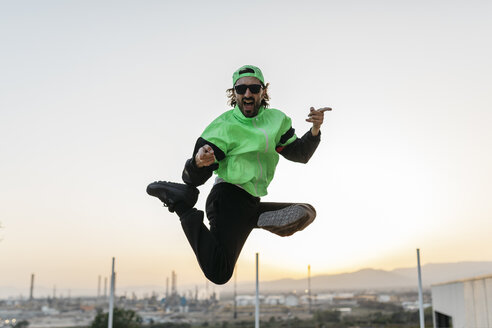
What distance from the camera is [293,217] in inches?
104

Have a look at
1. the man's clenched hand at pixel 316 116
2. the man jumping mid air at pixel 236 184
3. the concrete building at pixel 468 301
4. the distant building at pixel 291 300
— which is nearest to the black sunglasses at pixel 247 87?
the man jumping mid air at pixel 236 184

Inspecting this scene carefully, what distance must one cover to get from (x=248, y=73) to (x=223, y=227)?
812 mm

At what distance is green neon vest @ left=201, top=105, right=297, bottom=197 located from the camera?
2.71 meters

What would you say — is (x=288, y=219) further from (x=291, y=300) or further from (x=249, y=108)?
(x=291, y=300)

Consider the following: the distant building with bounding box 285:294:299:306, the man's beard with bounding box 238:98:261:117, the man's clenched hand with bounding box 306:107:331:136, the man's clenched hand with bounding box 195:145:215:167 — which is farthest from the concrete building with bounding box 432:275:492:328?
the distant building with bounding box 285:294:299:306

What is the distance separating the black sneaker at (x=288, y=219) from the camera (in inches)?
104

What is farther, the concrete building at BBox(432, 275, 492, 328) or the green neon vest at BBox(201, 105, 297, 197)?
the concrete building at BBox(432, 275, 492, 328)

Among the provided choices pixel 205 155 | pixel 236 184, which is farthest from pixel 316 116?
pixel 205 155

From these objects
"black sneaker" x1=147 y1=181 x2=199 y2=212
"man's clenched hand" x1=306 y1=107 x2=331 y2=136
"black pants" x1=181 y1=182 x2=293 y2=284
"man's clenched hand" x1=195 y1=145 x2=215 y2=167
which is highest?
"man's clenched hand" x1=306 y1=107 x2=331 y2=136

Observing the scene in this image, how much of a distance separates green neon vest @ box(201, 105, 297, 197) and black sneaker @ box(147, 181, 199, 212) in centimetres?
20

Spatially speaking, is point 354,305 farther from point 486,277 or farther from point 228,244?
point 228,244

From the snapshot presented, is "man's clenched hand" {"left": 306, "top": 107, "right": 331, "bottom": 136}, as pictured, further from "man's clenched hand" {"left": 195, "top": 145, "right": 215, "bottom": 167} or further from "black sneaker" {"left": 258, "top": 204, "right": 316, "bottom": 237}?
"man's clenched hand" {"left": 195, "top": 145, "right": 215, "bottom": 167}

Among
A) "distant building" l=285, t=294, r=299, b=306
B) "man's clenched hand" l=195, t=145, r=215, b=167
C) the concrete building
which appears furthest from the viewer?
"distant building" l=285, t=294, r=299, b=306

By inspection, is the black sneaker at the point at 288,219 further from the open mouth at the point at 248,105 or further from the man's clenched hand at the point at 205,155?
the open mouth at the point at 248,105
